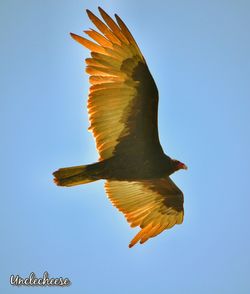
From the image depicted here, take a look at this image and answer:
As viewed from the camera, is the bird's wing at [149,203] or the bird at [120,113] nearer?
the bird at [120,113]

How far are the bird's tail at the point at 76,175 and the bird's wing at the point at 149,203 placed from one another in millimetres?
1152

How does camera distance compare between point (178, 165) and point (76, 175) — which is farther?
point (178, 165)

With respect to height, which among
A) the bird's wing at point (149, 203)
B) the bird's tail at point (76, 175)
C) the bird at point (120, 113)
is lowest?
the bird's wing at point (149, 203)

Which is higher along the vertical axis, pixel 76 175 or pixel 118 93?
pixel 118 93

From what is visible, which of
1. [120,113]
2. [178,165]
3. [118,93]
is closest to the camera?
[118,93]

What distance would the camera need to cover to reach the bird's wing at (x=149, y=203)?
9172 millimetres

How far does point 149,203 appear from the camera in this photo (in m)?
9.59

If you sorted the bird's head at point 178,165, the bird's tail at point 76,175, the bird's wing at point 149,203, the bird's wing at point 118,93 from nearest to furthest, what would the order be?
the bird's wing at point 118,93
the bird's tail at point 76,175
the bird's head at point 178,165
the bird's wing at point 149,203

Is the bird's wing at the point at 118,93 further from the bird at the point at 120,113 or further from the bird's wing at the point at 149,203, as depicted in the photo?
the bird's wing at the point at 149,203

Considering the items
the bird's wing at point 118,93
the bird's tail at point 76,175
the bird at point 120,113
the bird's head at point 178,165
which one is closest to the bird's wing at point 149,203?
the bird at point 120,113

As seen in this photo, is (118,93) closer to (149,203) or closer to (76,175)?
(76,175)

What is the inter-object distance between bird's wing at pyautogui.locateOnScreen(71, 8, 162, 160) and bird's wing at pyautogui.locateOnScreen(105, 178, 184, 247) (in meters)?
1.27

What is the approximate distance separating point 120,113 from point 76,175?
119 centimetres

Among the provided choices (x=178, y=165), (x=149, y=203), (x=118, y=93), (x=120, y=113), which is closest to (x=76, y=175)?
(x=120, y=113)
